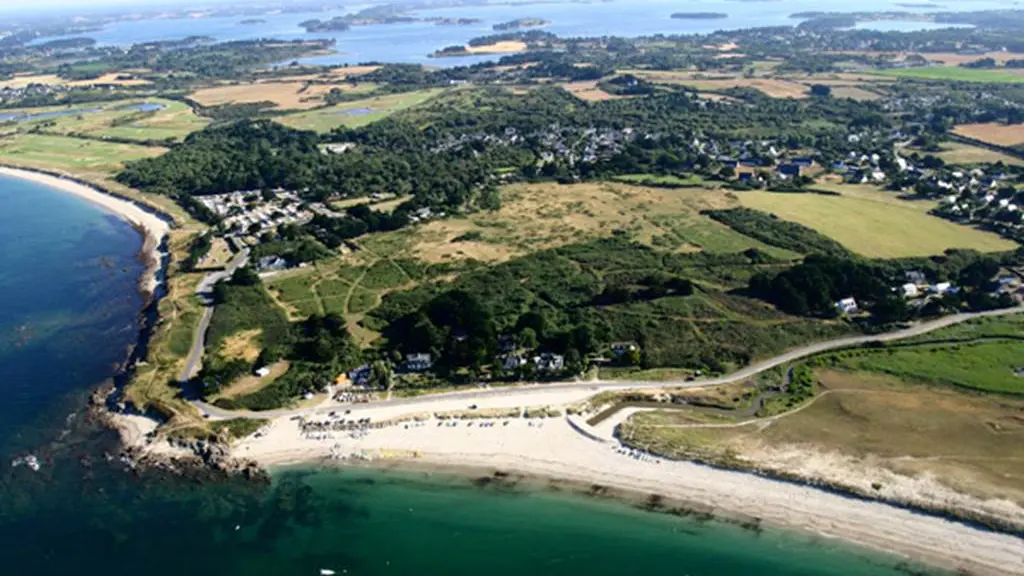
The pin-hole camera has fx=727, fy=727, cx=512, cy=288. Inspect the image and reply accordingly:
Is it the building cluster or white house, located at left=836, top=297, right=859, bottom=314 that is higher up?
the building cluster

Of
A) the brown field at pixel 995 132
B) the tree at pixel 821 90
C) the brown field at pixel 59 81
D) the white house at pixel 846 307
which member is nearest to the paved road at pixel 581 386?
the white house at pixel 846 307

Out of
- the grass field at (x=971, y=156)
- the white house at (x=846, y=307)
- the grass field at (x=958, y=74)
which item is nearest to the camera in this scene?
the white house at (x=846, y=307)

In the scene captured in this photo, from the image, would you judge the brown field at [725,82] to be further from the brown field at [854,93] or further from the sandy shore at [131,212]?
the sandy shore at [131,212]

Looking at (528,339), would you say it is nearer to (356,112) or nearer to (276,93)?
(356,112)

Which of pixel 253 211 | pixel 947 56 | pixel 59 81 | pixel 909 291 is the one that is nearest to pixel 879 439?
pixel 909 291

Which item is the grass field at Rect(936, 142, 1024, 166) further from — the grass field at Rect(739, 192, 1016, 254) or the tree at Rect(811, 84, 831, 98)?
the tree at Rect(811, 84, 831, 98)

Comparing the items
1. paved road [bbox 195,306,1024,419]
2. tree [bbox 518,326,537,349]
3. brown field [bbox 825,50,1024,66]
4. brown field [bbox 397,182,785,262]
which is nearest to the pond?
brown field [bbox 397,182,785,262]

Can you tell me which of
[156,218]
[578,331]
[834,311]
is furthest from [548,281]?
[156,218]
